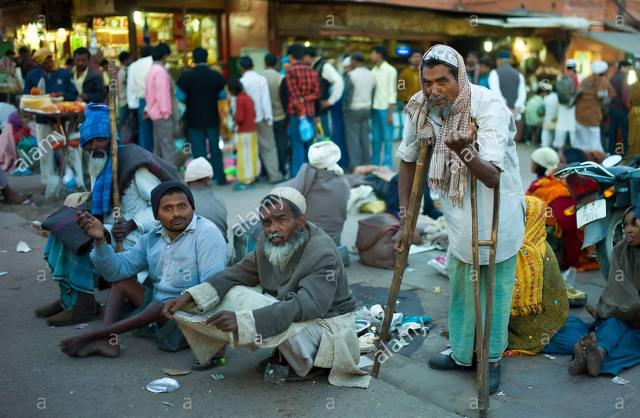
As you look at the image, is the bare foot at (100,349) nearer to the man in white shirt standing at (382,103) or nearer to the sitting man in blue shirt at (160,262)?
the sitting man in blue shirt at (160,262)

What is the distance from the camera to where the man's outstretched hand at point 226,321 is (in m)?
3.90

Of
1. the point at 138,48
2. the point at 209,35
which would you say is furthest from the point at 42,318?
the point at 209,35

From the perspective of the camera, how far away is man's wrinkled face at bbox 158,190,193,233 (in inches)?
187

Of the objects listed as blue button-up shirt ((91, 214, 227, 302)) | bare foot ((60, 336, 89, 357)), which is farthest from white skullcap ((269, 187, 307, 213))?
bare foot ((60, 336, 89, 357))

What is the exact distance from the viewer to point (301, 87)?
36.1ft

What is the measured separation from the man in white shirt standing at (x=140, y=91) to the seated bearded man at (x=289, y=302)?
699cm

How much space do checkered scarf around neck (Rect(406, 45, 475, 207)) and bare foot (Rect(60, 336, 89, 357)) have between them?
2468mm

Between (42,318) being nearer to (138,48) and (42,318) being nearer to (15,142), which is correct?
(15,142)

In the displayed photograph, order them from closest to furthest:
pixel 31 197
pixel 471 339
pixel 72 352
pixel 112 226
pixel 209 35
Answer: pixel 471 339 → pixel 72 352 → pixel 112 226 → pixel 31 197 → pixel 209 35

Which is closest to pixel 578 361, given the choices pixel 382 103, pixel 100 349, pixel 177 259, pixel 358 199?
pixel 177 259

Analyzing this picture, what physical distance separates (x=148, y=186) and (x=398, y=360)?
2.30m

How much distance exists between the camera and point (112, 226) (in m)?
5.43

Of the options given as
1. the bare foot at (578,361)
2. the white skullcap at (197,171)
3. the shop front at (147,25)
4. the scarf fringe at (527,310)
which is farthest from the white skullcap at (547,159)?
the shop front at (147,25)

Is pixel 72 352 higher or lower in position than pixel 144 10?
lower
